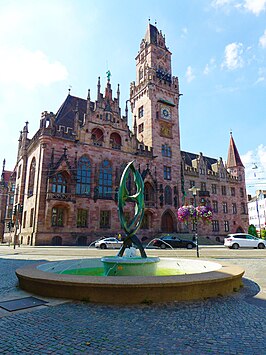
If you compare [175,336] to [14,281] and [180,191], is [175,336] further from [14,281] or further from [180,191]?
[180,191]

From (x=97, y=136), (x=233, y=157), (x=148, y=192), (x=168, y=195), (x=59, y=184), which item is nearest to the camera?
(x=59, y=184)

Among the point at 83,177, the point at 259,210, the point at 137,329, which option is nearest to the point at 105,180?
the point at 83,177

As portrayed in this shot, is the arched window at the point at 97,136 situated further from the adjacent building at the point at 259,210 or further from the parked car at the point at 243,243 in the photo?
the adjacent building at the point at 259,210

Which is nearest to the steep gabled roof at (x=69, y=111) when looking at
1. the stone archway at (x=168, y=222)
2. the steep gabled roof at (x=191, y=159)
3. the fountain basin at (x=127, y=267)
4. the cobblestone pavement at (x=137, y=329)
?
the stone archway at (x=168, y=222)

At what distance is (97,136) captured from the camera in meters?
38.7

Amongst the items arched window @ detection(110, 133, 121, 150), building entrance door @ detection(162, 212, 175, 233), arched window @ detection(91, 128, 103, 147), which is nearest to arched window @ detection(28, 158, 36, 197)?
arched window @ detection(91, 128, 103, 147)

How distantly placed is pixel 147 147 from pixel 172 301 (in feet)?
125

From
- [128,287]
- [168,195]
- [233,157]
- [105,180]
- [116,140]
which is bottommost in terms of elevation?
[128,287]

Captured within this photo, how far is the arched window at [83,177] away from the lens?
35156mm

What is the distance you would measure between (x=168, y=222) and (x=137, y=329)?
39.4m

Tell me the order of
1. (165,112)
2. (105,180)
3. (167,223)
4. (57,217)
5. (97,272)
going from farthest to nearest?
(165,112)
(167,223)
(105,180)
(57,217)
(97,272)

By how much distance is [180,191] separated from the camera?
45062 mm

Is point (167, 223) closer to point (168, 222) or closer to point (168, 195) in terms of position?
point (168, 222)

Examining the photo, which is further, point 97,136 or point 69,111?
point 69,111
